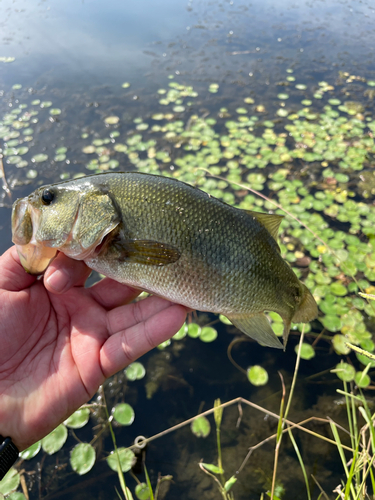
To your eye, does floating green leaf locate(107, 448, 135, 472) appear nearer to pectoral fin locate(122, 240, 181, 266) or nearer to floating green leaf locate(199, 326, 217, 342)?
floating green leaf locate(199, 326, 217, 342)

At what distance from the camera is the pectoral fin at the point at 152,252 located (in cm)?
194

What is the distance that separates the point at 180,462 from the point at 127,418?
2.01ft

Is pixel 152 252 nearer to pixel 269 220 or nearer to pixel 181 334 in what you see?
pixel 269 220

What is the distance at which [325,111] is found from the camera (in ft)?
20.4

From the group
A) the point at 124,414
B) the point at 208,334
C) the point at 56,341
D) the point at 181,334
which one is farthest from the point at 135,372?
the point at 56,341

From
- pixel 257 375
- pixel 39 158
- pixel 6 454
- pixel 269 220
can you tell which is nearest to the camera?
pixel 6 454

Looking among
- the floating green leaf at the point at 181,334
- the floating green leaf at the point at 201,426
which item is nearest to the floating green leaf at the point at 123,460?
the floating green leaf at the point at 201,426

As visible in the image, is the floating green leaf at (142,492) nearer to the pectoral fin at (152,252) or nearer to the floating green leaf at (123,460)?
the floating green leaf at (123,460)

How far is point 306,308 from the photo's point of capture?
223 cm

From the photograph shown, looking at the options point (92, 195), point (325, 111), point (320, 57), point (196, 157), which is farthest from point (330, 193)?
point (320, 57)

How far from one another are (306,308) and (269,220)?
0.71 m

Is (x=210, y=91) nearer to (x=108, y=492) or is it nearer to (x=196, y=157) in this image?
(x=196, y=157)

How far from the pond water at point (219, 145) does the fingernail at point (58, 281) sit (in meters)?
1.53

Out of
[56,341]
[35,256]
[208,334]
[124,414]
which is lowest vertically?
[124,414]
